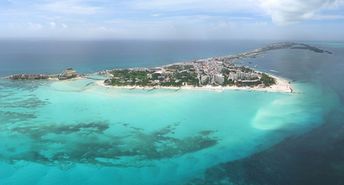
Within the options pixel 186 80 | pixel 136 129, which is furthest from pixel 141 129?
pixel 186 80

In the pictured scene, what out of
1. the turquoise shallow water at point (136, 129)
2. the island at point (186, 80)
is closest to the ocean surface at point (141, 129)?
the turquoise shallow water at point (136, 129)

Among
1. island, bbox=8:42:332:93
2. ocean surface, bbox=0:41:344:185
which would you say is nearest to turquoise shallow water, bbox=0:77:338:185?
ocean surface, bbox=0:41:344:185

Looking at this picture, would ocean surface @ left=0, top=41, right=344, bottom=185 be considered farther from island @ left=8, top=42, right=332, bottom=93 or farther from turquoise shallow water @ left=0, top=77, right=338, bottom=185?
island @ left=8, top=42, right=332, bottom=93

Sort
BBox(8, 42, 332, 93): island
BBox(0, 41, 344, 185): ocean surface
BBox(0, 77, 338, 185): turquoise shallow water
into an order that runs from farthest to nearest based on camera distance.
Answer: BBox(8, 42, 332, 93): island, BBox(0, 77, 338, 185): turquoise shallow water, BBox(0, 41, 344, 185): ocean surface

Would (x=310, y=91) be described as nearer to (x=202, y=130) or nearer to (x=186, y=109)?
(x=186, y=109)

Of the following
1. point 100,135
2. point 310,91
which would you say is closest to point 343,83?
point 310,91

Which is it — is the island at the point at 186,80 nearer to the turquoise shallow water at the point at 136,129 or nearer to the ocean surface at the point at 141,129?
the ocean surface at the point at 141,129

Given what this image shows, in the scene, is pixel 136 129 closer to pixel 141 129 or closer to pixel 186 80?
pixel 141 129
